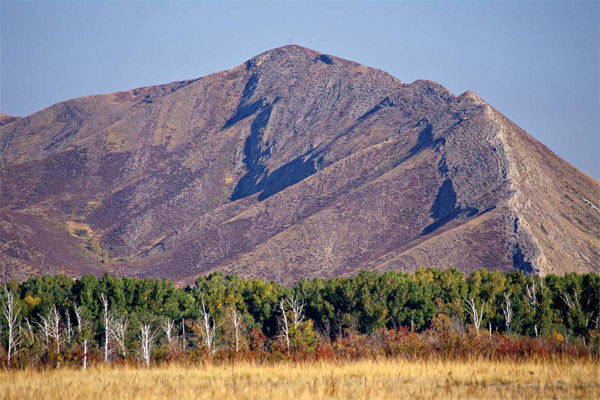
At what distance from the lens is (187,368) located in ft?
59.8

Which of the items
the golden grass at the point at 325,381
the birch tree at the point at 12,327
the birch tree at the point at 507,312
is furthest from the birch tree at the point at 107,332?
the birch tree at the point at 507,312

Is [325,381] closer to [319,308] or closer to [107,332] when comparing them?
[107,332]

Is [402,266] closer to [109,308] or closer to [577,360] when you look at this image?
[109,308]

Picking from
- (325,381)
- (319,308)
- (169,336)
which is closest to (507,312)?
(319,308)

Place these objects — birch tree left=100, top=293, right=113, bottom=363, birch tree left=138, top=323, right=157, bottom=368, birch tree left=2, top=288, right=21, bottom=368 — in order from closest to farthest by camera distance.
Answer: birch tree left=138, top=323, right=157, bottom=368 < birch tree left=2, top=288, right=21, bottom=368 < birch tree left=100, top=293, right=113, bottom=363

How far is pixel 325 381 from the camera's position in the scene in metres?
15.0

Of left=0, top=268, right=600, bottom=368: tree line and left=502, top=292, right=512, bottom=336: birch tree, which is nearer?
left=502, top=292, right=512, bottom=336: birch tree

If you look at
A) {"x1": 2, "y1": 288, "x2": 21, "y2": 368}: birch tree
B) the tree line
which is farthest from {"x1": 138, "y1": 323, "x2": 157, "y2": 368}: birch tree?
{"x1": 2, "y1": 288, "x2": 21, "y2": 368}: birch tree

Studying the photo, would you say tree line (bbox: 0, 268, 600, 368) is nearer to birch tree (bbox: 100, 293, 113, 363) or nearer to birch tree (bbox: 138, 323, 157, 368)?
birch tree (bbox: 100, 293, 113, 363)

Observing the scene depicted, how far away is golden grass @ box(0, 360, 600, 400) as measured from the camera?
1375 centimetres

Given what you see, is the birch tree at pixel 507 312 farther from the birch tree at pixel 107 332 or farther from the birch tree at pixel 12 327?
the birch tree at pixel 12 327

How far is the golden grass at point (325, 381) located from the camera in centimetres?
1375

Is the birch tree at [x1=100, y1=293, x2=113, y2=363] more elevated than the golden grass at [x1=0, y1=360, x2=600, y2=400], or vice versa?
the birch tree at [x1=100, y1=293, x2=113, y2=363]

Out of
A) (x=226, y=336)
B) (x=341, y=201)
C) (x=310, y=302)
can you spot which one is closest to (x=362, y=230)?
(x=341, y=201)
